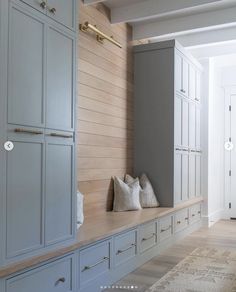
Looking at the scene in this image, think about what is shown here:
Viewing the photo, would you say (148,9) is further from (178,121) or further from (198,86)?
(198,86)

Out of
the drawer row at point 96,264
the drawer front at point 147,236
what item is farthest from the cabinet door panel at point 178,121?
the drawer front at point 147,236

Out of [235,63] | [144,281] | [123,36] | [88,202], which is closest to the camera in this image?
[144,281]

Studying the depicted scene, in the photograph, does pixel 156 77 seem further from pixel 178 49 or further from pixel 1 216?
pixel 1 216

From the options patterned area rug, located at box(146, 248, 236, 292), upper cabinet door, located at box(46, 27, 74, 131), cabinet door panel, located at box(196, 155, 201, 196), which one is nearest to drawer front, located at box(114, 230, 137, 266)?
patterned area rug, located at box(146, 248, 236, 292)

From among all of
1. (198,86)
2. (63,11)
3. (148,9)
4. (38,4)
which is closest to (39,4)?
(38,4)

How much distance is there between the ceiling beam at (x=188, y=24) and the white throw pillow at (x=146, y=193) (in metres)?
1.87

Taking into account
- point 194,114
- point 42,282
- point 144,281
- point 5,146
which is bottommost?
point 144,281

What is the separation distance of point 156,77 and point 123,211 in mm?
1763

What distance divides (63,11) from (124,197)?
88.9 inches

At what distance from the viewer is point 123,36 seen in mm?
4621

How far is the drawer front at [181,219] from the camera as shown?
4.60 m

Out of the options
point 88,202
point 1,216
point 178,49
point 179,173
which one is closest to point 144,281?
point 88,202

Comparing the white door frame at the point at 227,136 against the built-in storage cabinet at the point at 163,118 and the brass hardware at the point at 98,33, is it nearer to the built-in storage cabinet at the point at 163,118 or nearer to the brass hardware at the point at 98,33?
the built-in storage cabinet at the point at 163,118

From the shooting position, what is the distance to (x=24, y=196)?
2.18 m
